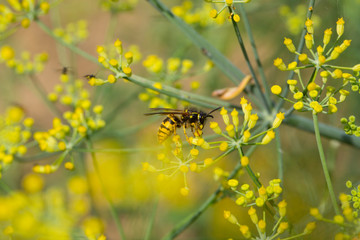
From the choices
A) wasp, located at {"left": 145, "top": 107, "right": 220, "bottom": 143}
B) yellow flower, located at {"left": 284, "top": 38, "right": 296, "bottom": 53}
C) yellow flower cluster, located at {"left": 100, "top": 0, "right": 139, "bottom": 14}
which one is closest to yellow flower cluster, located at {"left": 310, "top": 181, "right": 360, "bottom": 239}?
yellow flower, located at {"left": 284, "top": 38, "right": 296, "bottom": 53}

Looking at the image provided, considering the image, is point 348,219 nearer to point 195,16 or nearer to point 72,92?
point 195,16

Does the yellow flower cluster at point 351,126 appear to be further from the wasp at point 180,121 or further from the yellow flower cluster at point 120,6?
the yellow flower cluster at point 120,6

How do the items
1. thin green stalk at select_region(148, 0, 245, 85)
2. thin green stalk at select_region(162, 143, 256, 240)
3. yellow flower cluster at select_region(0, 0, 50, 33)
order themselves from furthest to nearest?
yellow flower cluster at select_region(0, 0, 50, 33) → thin green stalk at select_region(148, 0, 245, 85) → thin green stalk at select_region(162, 143, 256, 240)

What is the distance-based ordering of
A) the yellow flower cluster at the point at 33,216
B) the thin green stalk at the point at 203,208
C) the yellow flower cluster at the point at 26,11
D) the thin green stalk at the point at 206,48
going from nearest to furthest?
the yellow flower cluster at the point at 33,216 → the thin green stalk at the point at 203,208 → the thin green stalk at the point at 206,48 → the yellow flower cluster at the point at 26,11

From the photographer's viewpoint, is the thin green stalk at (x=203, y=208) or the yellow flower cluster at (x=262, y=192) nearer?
the yellow flower cluster at (x=262, y=192)

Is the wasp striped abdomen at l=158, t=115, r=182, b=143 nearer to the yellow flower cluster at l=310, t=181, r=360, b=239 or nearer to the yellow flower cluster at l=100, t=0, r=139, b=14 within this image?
the yellow flower cluster at l=310, t=181, r=360, b=239

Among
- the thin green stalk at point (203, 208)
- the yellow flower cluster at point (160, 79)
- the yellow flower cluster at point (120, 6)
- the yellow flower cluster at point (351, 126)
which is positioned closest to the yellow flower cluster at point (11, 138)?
the yellow flower cluster at point (160, 79)

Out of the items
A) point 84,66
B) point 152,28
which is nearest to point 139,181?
point 152,28

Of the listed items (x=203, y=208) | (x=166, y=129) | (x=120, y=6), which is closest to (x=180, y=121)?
(x=166, y=129)

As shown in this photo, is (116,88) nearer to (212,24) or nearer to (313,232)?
(212,24)

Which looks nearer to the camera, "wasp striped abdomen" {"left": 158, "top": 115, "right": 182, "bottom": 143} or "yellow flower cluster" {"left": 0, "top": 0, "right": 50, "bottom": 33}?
"wasp striped abdomen" {"left": 158, "top": 115, "right": 182, "bottom": 143}
